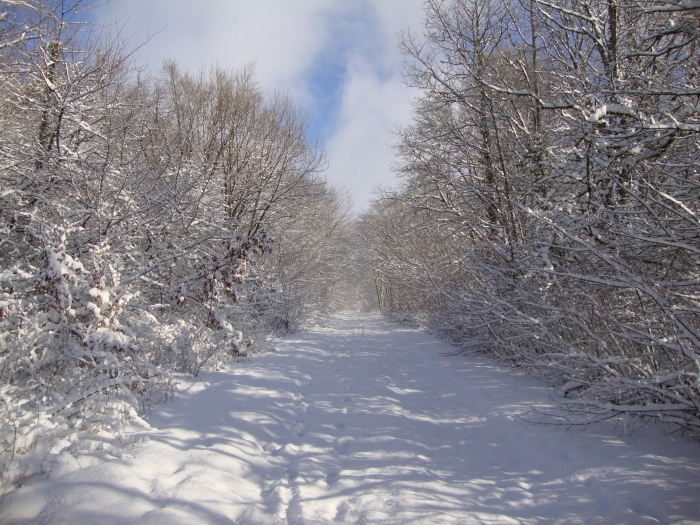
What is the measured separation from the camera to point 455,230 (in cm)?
998

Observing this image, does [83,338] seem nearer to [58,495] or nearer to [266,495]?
[58,495]

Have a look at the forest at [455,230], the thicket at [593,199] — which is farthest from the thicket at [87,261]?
the thicket at [593,199]

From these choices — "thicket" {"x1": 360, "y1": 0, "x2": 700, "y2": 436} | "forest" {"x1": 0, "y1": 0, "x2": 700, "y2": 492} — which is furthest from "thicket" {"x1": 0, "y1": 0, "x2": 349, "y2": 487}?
"thicket" {"x1": 360, "y1": 0, "x2": 700, "y2": 436}

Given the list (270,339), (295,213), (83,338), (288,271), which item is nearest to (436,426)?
(83,338)

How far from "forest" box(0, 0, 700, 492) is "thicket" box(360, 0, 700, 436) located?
4 cm

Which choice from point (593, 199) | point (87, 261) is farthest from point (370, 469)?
point (87, 261)

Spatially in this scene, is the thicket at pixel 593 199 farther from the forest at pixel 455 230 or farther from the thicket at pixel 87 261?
the thicket at pixel 87 261

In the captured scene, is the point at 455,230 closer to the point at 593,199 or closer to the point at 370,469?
the point at 593,199

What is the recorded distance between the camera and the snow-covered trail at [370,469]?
242cm

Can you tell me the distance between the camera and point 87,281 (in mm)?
4570

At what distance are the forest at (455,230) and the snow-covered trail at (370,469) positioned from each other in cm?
39

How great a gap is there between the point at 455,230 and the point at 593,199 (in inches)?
228

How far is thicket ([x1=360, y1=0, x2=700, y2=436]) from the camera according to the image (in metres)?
3.14

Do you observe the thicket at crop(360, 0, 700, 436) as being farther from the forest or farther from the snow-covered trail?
the snow-covered trail
